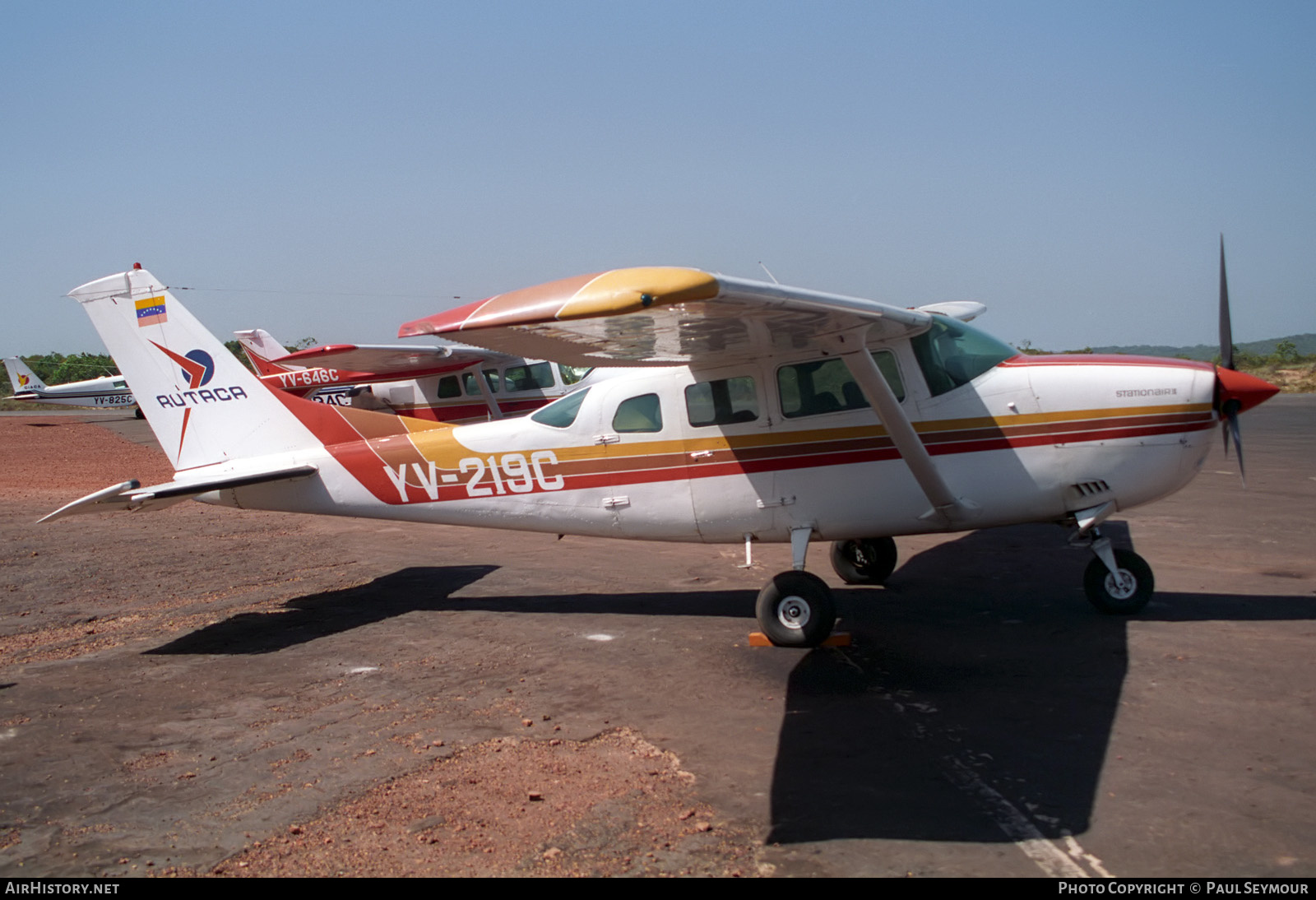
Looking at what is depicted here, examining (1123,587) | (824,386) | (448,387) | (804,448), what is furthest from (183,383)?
(448,387)

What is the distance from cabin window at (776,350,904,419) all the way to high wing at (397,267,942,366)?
253 mm

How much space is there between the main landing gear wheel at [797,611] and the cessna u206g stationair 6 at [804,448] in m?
0.01

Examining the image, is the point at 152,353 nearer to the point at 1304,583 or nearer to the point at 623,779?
the point at 623,779

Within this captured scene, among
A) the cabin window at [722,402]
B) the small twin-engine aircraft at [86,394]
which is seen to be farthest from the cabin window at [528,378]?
the small twin-engine aircraft at [86,394]

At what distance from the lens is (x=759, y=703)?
5969mm

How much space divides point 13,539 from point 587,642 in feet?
31.4

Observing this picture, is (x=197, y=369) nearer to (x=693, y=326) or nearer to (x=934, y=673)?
(x=693, y=326)

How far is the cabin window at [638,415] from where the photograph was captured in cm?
799

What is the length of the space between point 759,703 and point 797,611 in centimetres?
129

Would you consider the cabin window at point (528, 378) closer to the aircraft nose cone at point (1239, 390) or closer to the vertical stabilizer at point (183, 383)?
the vertical stabilizer at point (183, 383)

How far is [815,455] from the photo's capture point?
7555 mm

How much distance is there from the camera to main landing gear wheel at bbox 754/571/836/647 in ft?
23.1

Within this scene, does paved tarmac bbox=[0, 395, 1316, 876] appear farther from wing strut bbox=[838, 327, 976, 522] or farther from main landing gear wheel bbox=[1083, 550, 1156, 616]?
wing strut bbox=[838, 327, 976, 522]

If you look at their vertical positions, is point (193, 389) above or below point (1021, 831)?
above
